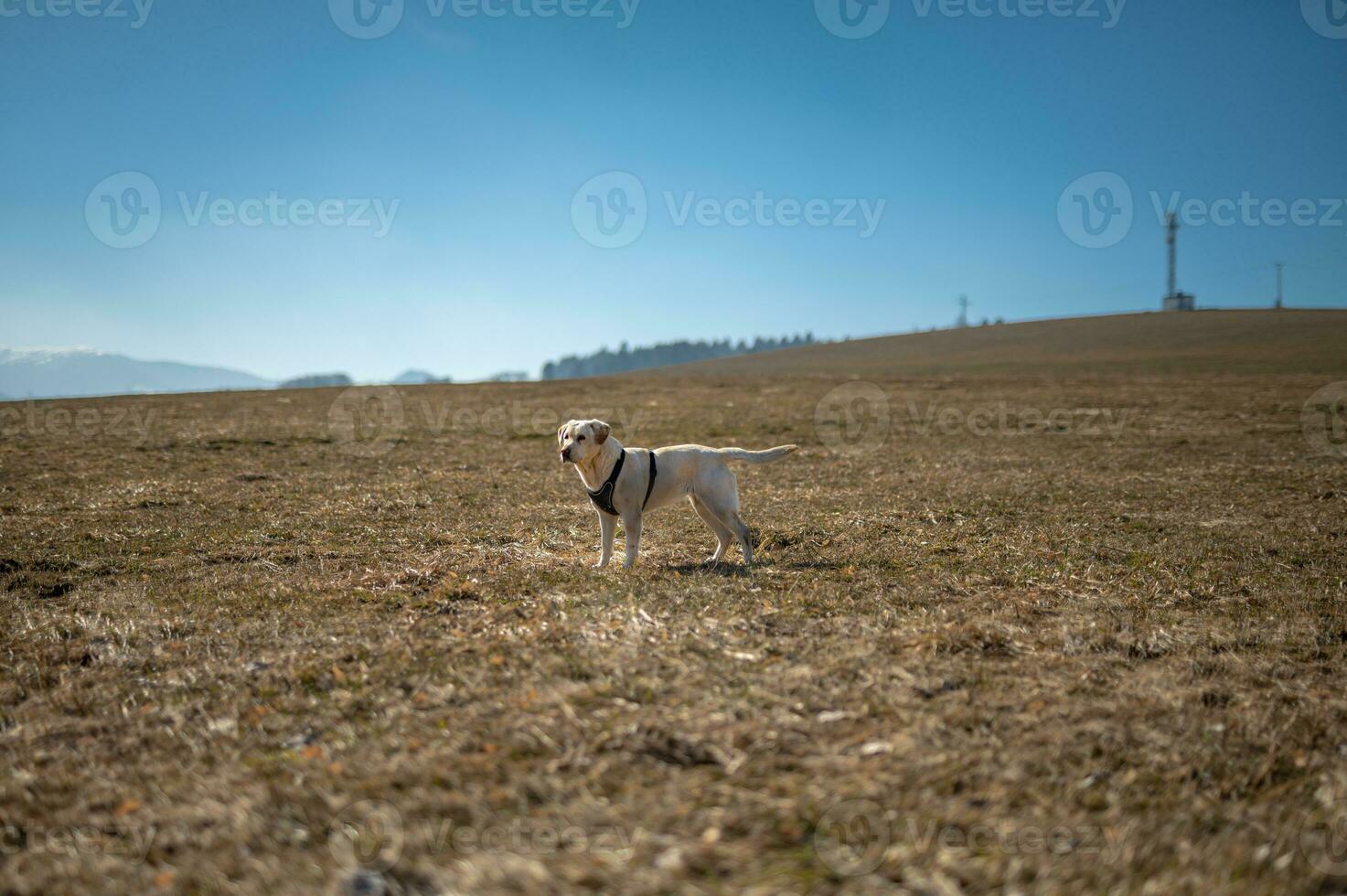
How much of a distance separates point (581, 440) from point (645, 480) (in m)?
0.98

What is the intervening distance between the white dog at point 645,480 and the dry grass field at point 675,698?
572mm

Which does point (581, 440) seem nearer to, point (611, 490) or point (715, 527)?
point (611, 490)

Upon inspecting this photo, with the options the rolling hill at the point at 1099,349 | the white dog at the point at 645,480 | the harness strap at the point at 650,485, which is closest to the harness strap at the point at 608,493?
the white dog at the point at 645,480

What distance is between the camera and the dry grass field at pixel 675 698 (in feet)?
11.3

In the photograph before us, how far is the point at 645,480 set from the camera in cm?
914

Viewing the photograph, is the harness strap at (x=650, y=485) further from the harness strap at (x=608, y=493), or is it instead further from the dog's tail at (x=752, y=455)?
the dog's tail at (x=752, y=455)

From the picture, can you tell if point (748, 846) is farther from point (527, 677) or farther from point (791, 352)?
point (791, 352)

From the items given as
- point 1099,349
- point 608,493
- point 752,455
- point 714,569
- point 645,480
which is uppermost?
point 1099,349

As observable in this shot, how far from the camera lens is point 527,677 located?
17.5 ft

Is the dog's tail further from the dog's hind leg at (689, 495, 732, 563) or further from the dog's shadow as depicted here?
the dog's shadow

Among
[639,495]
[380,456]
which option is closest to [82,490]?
[380,456]

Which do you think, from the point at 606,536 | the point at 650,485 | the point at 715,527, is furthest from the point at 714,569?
the point at 606,536

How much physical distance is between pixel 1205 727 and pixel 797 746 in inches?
107

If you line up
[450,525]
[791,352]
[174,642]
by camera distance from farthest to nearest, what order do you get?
[791,352] → [450,525] → [174,642]
